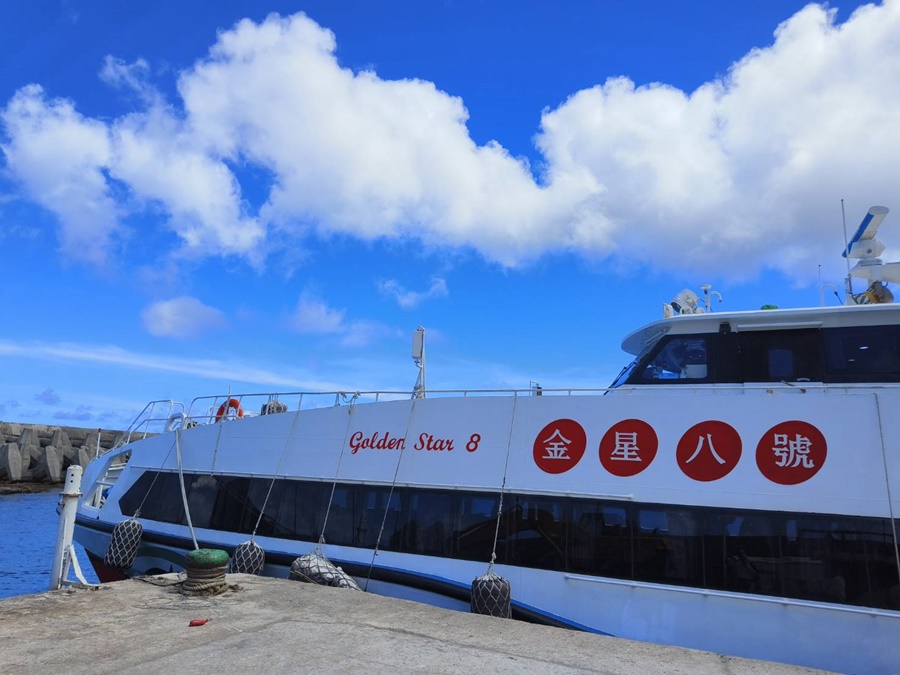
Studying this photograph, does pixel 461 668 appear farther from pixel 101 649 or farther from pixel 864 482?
pixel 864 482

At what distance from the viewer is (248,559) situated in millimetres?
8234

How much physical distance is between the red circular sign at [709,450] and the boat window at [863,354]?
5.64 ft

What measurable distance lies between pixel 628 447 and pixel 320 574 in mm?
3986

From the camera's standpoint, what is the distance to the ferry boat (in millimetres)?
5922

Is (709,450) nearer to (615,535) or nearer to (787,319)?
(615,535)

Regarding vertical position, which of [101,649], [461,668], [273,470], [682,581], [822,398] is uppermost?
[822,398]

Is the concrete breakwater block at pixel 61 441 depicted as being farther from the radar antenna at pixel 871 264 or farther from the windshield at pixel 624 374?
the radar antenna at pixel 871 264

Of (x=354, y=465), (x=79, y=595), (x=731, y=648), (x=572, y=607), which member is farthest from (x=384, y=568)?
(x=731, y=648)

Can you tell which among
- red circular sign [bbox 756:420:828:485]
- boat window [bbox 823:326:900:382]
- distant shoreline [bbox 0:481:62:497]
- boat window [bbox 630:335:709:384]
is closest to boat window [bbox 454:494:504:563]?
boat window [bbox 630:335:709:384]

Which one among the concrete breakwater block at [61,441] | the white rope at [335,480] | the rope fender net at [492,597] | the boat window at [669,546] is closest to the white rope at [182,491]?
the white rope at [335,480]

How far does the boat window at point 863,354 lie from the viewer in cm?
703

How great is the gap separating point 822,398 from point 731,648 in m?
2.63

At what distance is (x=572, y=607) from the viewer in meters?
6.64

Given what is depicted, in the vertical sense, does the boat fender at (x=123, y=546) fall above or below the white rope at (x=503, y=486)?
below
